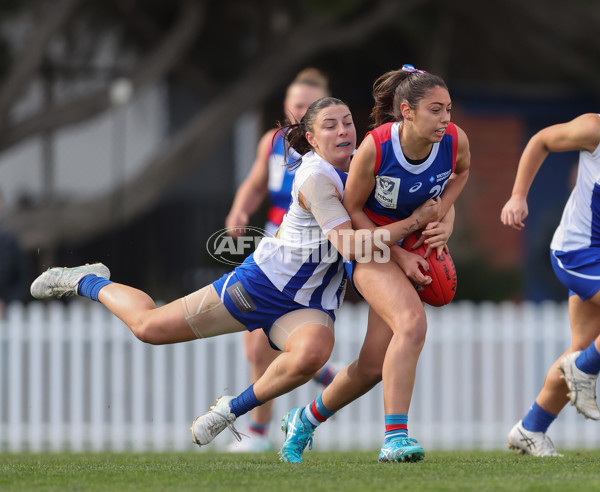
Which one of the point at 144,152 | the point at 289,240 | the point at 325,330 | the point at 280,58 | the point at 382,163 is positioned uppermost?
the point at 280,58

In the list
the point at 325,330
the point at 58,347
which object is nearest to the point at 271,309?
the point at 325,330

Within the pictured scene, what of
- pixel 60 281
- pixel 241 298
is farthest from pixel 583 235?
pixel 60 281

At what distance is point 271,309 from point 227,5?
26.4 ft

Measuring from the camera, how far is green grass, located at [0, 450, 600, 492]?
13.3ft

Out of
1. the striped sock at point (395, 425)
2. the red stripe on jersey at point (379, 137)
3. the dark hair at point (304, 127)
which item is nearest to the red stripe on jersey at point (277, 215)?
the dark hair at point (304, 127)

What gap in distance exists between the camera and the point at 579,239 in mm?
5199

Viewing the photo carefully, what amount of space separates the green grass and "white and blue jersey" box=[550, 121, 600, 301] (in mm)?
874

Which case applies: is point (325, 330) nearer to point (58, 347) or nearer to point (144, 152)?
point (58, 347)

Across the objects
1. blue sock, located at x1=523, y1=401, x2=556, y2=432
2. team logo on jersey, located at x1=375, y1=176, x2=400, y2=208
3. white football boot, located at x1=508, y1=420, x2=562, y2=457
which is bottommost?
white football boot, located at x1=508, y1=420, x2=562, y2=457

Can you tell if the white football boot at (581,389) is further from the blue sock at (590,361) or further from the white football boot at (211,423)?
the white football boot at (211,423)

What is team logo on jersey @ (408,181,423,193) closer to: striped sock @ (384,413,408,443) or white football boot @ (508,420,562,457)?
striped sock @ (384,413,408,443)

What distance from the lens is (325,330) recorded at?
4.95 m

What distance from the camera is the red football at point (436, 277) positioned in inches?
194

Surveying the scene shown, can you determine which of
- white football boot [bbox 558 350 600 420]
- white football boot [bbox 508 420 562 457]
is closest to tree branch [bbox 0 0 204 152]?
white football boot [bbox 508 420 562 457]
